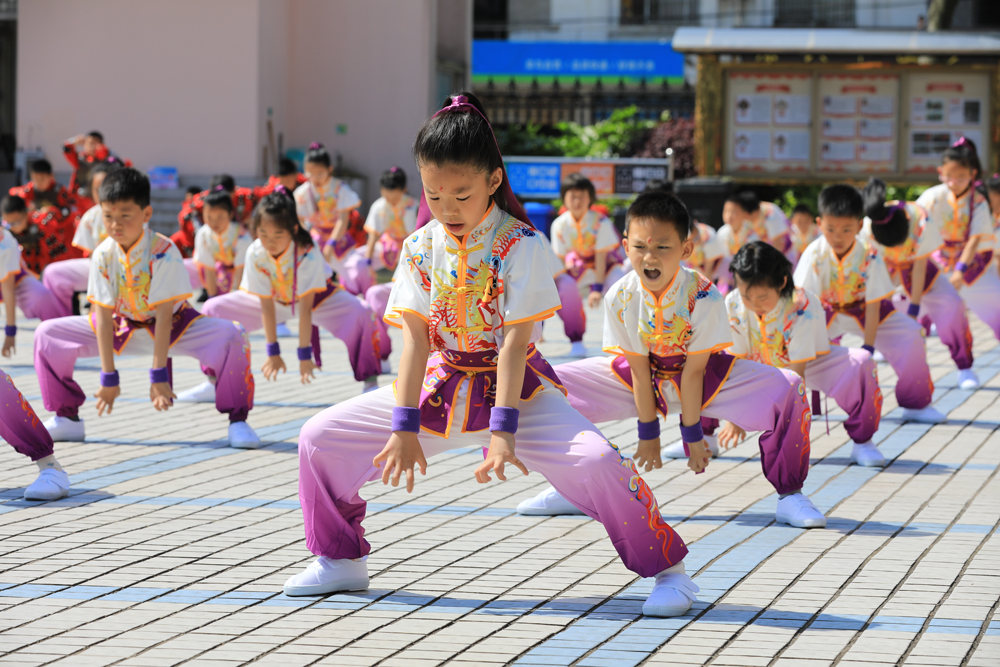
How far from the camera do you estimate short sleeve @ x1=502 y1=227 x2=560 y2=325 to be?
371 centimetres

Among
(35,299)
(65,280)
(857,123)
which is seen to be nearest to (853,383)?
(35,299)

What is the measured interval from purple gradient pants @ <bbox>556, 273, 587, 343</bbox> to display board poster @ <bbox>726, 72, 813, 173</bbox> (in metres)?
6.15

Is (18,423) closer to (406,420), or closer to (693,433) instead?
(406,420)

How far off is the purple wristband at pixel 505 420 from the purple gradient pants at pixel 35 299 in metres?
6.48

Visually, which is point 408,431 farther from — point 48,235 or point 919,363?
point 48,235

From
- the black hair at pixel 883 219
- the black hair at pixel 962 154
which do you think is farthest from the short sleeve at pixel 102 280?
the black hair at pixel 962 154

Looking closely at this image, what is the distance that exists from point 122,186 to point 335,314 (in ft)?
6.89

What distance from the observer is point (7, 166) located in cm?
2073

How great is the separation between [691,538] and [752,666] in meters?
1.46

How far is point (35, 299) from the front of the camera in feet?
29.8

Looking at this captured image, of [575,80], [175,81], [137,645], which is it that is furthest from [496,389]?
[575,80]

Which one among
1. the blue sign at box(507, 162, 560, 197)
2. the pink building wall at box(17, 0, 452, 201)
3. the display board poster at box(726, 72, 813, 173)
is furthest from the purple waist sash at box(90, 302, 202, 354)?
the pink building wall at box(17, 0, 452, 201)

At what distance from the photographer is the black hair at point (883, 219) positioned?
7.95 meters

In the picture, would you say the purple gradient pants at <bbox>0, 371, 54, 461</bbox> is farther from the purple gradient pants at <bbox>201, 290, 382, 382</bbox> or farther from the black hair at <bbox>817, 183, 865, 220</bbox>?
the black hair at <bbox>817, 183, 865, 220</bbox>
